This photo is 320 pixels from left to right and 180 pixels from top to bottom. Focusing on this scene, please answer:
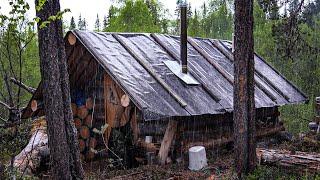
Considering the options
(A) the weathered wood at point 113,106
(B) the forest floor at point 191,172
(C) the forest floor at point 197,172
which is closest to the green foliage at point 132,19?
(A) the weathered wood at point 113,106

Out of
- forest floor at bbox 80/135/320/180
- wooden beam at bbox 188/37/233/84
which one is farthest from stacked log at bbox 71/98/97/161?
wooden beam at bbox 188/37/233/84

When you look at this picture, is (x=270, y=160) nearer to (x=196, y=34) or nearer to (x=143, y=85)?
(x=143, y=85)

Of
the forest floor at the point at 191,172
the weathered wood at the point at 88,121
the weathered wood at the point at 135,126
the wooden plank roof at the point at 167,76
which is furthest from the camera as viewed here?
the weathered wood at the point at 88,121

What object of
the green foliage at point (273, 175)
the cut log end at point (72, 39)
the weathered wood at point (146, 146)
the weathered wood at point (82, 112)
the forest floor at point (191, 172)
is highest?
the cut log end at point (72, 39)

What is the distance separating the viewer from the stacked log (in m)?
12.4

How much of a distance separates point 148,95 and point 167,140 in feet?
4.35

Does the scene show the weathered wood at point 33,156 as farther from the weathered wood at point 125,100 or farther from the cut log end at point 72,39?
the cut log end at point 72,39

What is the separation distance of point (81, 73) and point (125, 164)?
326 cm

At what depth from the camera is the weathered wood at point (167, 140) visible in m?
10.1

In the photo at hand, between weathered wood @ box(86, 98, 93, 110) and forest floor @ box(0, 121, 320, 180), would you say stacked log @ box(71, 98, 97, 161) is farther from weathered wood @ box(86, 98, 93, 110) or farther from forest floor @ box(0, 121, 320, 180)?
forest floor @ box(0, 121, 320, 180)

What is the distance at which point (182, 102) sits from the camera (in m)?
10.0

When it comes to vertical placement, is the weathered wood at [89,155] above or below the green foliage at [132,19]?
below

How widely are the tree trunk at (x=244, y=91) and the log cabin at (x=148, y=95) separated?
5.97 ft

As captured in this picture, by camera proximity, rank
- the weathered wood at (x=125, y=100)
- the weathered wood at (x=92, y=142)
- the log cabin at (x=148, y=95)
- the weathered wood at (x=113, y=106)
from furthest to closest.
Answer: the weathered wood at (x=92, y=142)
the weathered wood at (x=113, y=106)
the log cabin at (x=148, y=95)
the weathered wood at (x=125, y=100)
